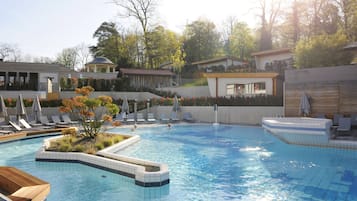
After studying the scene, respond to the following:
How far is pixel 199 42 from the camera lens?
151ft

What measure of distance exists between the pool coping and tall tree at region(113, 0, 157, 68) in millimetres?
29830

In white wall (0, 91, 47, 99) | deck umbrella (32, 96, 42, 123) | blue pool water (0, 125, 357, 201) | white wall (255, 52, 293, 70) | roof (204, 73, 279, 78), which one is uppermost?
white wall (255, 52, 293, 70)

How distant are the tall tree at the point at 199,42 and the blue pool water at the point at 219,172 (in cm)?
3312

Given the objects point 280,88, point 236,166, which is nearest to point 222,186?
point 236,166

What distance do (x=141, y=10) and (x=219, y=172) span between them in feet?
111

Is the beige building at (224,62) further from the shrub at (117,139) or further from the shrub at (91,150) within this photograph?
the shrub at (91,150)

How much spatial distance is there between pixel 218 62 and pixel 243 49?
36.6 ft

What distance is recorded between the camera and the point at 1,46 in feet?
157

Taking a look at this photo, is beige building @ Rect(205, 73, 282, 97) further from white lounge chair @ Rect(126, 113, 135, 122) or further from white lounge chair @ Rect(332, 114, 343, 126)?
white lounge chair @ Rect(332, 114, 343, 126)

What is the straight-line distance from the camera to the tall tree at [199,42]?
45812 millimetres

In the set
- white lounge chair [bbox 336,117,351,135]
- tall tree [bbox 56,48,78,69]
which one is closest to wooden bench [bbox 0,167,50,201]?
white lounge chair [bbox 336,117,351,135]

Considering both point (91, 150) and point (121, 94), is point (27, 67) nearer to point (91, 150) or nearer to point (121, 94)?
point (121, 94)

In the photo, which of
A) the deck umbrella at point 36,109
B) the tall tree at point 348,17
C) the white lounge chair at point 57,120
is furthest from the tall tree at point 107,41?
the tall tree at point 348,17

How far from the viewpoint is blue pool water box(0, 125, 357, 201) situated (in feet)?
21.4
